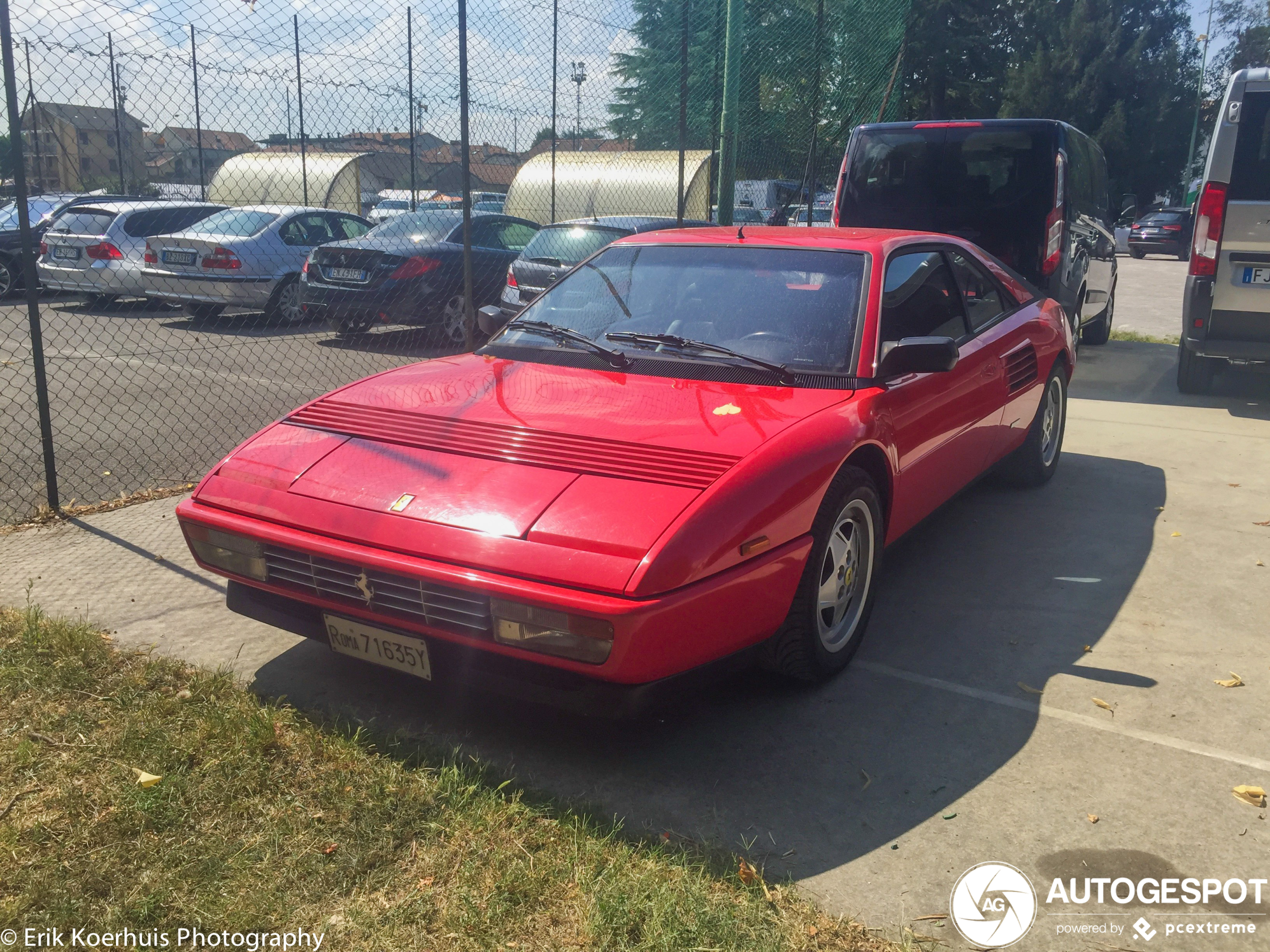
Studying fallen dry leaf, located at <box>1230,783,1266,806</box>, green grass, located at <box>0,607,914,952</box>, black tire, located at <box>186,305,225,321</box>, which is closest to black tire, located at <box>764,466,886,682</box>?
green grass, located at <box>0,607,914,952</box>

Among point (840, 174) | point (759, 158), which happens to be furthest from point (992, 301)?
point (759, 158)

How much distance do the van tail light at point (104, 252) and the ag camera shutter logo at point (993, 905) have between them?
43.9 feet

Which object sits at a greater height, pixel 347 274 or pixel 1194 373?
pixel 347 274

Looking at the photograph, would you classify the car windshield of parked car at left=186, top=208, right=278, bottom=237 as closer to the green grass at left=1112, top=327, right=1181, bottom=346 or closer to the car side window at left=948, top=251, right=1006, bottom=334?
the car side window at left=948, top=251, right=1006, bottom=334

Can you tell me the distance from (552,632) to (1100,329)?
35.3 feet

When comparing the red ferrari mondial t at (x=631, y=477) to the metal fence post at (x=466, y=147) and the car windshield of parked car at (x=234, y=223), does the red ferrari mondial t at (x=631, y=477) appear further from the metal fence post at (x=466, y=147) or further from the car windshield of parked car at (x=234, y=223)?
the car windshield of parked car at (x=234, y=223)

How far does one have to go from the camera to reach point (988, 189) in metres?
8.87

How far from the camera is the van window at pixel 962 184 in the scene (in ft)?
28.3

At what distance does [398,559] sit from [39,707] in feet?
4.21

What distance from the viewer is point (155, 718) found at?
10.2 ft

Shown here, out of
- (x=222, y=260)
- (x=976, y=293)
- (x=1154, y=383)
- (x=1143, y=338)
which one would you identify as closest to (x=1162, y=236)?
(x=1143, y=338)

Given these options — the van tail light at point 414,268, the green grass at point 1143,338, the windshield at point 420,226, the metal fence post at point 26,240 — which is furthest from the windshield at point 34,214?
the green grass at point 1143,338

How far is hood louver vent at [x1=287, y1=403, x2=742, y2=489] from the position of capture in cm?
297

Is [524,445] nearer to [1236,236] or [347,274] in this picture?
[1236,236]
